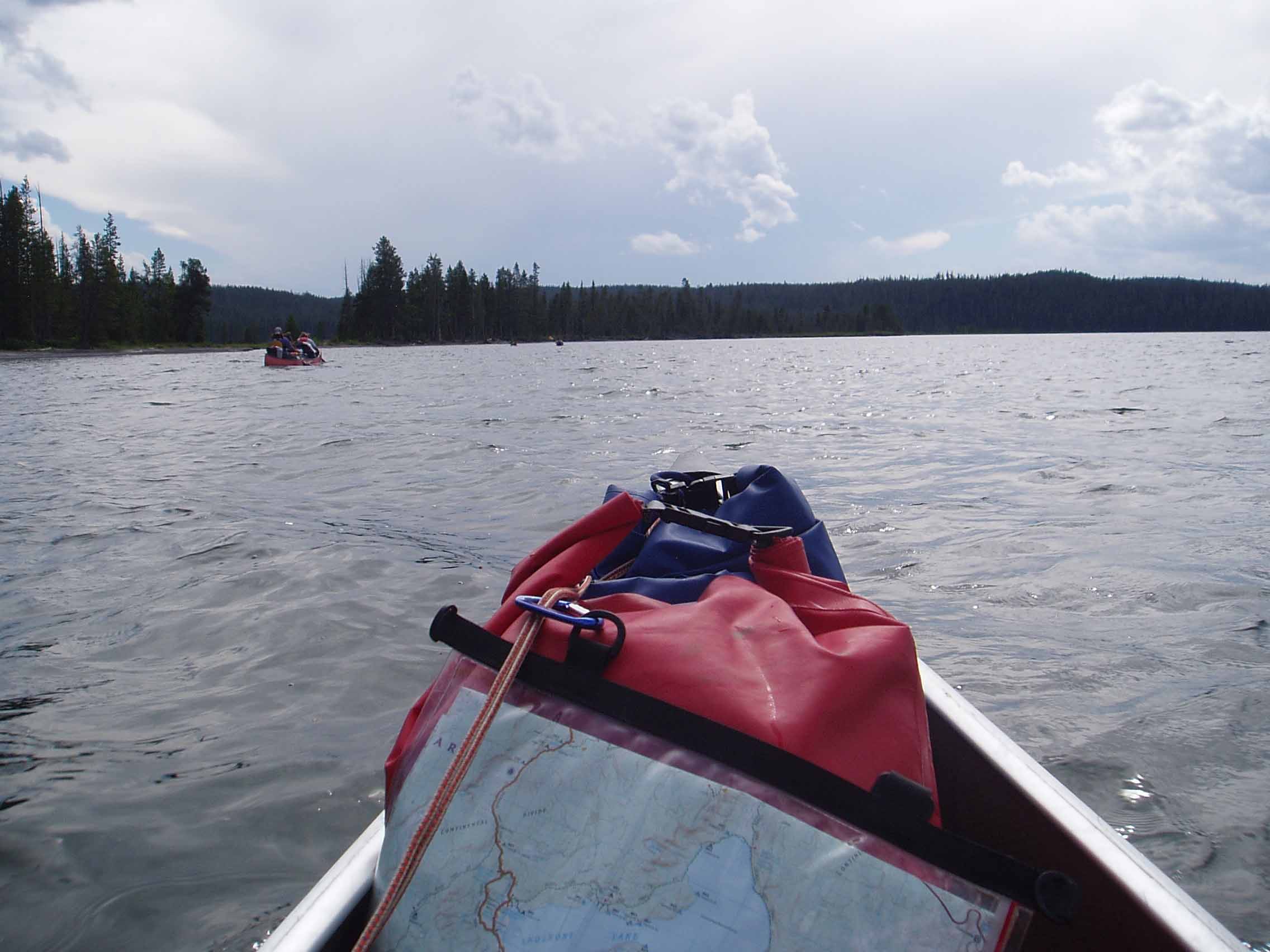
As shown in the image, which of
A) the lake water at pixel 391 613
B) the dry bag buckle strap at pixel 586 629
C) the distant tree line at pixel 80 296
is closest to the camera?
the dry bag buckle strap at pixel 586 629

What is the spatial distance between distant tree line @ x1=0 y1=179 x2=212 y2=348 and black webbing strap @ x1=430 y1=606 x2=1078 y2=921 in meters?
71.8

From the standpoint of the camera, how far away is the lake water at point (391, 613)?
255cm

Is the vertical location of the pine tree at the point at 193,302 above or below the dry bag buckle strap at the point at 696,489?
above

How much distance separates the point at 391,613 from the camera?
15.1 feet

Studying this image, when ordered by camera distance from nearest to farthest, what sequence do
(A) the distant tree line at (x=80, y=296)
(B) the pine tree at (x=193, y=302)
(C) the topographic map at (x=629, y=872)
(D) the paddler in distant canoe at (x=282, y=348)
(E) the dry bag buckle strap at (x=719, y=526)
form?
A: (C) the topographic map at (x=629, y=872) < (E) the dry bag buckle strap at (x=719, y=526) < (D) the paddler in distant canoe at (x=282, y=348) < (A) the distant tree line at (x=80, y=296) < (B) the pine tree at (x=193, y=302)

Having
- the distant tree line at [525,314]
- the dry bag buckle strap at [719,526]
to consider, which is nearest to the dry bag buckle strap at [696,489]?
the dry bag buckle strap at [719,526]

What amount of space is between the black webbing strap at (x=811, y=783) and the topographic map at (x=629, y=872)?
0.04m

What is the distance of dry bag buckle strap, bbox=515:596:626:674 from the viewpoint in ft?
4.86

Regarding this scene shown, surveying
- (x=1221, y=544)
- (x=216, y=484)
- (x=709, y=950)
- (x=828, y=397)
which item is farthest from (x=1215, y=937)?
(x=828, y=397)

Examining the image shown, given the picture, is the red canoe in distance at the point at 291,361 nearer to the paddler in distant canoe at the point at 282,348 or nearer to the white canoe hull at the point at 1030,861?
the paddler in distant canoe at the point at 282,348

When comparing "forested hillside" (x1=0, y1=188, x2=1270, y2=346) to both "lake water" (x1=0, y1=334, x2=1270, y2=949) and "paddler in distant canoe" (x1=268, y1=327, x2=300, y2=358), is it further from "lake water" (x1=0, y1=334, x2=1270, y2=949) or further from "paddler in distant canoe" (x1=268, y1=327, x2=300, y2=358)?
"lake water" (x1=0, y1=334, x2=1270, y2=949)

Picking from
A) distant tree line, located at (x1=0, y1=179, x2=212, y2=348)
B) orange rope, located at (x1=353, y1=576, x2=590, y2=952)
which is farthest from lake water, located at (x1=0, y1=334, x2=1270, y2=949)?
distant tree line, located at (x1=0, y1=179, x2=212, y2=348)

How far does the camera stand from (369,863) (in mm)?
1618

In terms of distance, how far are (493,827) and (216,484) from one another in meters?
8.04
